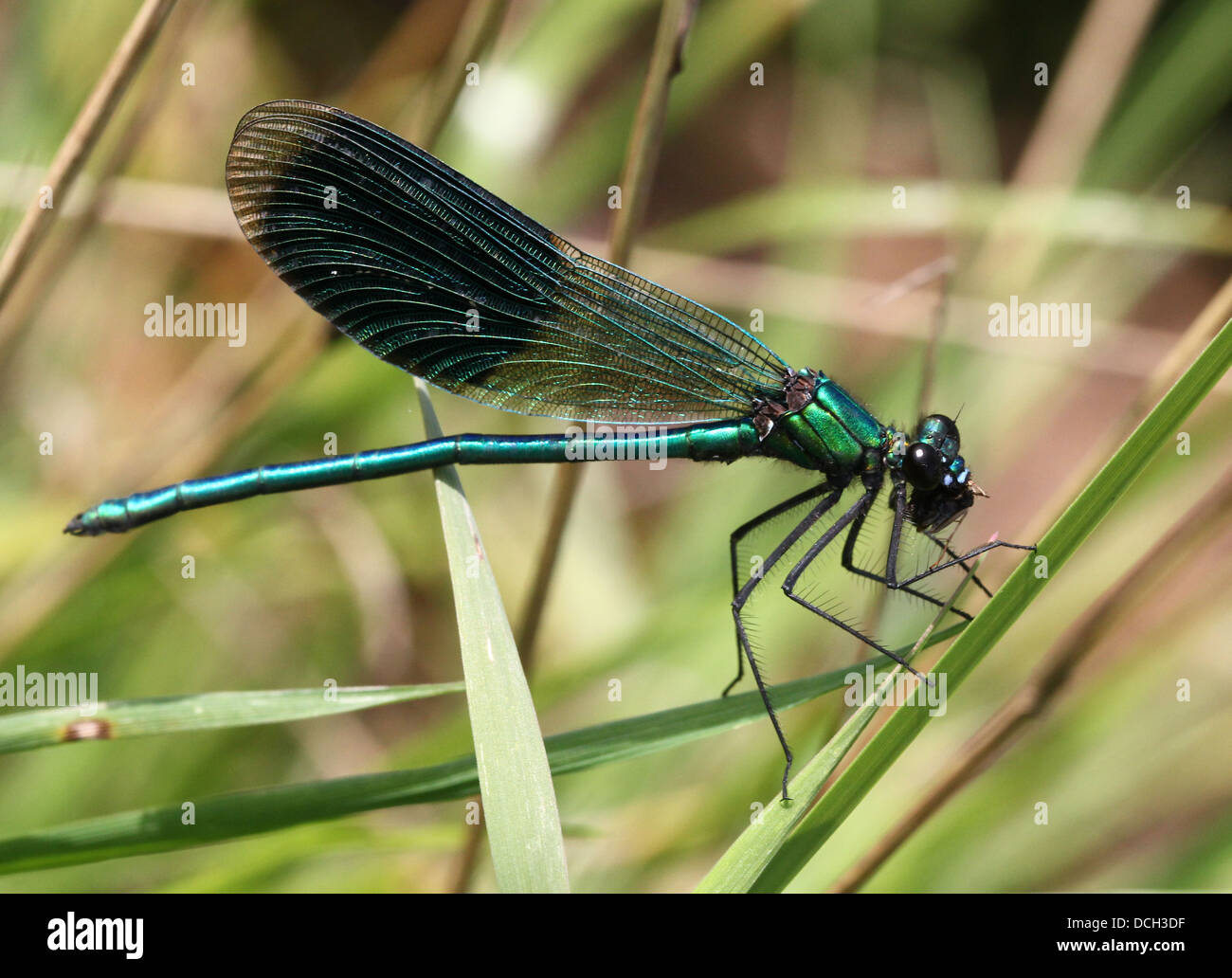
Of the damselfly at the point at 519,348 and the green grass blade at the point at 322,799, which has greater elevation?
the damselfly at the point at 519,348

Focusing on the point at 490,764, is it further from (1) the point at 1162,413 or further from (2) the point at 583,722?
(2) the point at 583,722

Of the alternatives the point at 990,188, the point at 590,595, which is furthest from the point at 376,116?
the point at 990,188

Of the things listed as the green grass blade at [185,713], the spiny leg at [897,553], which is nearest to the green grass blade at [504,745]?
the green grass blade at [185,713]

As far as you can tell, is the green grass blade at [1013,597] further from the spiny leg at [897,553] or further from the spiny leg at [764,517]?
the spiny leg at [764,517]

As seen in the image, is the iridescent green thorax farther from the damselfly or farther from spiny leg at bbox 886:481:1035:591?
spiny leg at bbox 886:481:1035:591

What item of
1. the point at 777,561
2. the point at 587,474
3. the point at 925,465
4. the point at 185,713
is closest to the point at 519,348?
the point at 777,561

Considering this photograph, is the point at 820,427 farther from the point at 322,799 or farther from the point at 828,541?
the point at 322,799
